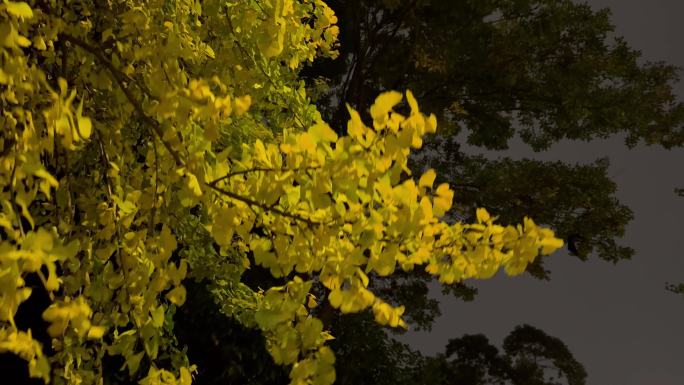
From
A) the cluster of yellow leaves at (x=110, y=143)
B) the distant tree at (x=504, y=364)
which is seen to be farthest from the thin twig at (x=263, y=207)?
the distant tree at (x=504, y=364)

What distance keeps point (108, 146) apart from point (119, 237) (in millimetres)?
612

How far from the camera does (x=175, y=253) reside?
6.87m

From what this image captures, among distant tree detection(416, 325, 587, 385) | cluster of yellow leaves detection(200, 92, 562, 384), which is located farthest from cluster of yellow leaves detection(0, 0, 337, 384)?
distant tree detection(416, 325, 587, 385)

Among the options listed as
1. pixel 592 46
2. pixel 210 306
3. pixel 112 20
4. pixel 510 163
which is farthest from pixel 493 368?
pixel 112 20

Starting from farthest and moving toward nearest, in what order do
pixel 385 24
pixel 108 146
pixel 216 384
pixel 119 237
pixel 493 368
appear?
1. pixel 493 368
2. pixel 385 24
3. pixel 216 384
4. pixel 108 146
5. pixel 119 237

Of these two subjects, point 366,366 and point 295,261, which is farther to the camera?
point 366,366

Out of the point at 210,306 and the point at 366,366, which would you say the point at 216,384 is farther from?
the point at 366,366

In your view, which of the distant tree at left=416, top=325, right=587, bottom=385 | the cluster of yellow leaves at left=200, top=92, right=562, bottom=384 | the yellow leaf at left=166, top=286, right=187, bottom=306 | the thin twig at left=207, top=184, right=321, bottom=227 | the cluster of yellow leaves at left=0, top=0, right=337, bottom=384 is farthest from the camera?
the distant tree at left=416, top=325, right=587, bottom=385

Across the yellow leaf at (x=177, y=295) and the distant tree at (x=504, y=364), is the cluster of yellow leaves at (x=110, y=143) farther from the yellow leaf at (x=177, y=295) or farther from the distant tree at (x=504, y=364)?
the distant tree at (x=504, y=364)

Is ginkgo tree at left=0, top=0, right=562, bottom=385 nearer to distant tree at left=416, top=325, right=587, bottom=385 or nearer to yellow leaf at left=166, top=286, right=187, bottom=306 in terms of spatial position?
yellow leaf at left=166, top=286, right=187, bottom=306

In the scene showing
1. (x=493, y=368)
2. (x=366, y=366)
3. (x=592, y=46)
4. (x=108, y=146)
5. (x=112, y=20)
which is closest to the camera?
(x=108, y=146)

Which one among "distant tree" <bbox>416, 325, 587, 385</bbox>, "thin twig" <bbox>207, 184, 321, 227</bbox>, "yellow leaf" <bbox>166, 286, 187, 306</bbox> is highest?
"distant tree" <bbox>416, 325, 587, 385</bbox>

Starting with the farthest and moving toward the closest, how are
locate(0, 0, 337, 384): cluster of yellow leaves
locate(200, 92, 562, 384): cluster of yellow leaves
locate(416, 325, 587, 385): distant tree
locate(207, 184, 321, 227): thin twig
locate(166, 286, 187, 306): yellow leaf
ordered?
locate(416, 325, 587, 385): distant tree
locate(166, 286, 187, 306): yellow leaf
locate(207, 184, 321, 227): thin twig
locate(200, 92, 562, 384): cluster of yellow leaves
locate(0, 0, 337, 384): cluster of yellow leaves

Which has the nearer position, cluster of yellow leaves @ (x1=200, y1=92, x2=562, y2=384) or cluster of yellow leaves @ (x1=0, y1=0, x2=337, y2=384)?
cluster of yellow leaves @ (x1=0, y1=0, x2=337, y2=384)
